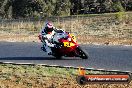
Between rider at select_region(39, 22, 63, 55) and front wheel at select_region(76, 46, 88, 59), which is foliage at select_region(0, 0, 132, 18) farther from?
front wheel at select_region(76, 46, 88, 59)

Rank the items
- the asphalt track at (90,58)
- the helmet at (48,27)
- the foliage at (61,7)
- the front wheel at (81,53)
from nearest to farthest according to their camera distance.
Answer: the asphalt track at (90,58) → the front wheel at (81,53) → the helmet at (48,27) → the foliage at (61,7)

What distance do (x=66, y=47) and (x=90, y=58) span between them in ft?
3.65

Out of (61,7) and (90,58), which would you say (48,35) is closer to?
(90,58)

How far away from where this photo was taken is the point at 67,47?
16938 millimetres

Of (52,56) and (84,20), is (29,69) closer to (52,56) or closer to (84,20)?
(52,56)

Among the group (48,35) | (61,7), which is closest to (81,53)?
(48,35)

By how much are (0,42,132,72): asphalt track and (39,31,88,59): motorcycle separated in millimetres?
246

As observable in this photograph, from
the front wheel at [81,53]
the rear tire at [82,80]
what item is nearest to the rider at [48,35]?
the front wheel at [81,53]

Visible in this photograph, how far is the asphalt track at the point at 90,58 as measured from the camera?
50.5 ft

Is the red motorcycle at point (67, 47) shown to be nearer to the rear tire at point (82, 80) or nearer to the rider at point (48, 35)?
the rider at point (48, 35)

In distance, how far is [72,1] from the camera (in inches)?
2896

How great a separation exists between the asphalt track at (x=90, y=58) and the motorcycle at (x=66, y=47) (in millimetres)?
246

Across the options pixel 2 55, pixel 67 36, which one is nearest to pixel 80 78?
pixel 67 36

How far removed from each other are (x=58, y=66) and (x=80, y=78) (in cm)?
354
